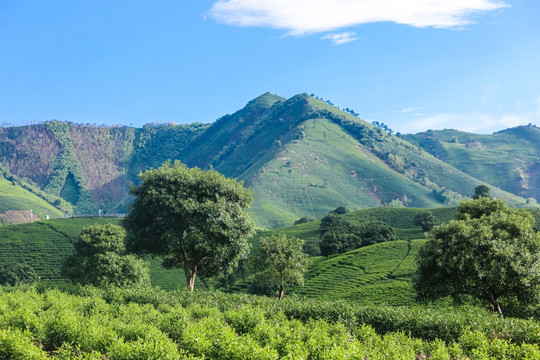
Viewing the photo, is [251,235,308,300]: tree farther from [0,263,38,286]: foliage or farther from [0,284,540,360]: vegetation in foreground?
[0,263,38,286]: foliage

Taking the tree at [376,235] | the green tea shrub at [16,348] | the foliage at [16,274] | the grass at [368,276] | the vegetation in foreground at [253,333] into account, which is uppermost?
the green tea shrub at [16,348]

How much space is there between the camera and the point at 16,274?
286 feet

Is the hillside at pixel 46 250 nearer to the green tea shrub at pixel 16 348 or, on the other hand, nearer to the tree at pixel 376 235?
the tree at pixel 376 235

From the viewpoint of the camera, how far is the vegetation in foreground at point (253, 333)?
15001 mm

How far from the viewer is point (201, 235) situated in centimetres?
3800

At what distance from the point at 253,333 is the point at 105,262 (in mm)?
49410

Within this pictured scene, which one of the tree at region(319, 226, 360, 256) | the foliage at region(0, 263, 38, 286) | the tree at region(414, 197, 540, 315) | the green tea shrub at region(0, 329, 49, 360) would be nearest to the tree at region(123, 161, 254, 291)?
the tree at region(414, 197, 540, 315)

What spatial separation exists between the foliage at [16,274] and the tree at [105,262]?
2258cm

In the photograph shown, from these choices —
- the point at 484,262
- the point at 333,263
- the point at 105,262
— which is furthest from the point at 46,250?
the point at 484,262

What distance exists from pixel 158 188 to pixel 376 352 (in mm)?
28501

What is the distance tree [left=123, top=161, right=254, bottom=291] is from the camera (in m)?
37.8

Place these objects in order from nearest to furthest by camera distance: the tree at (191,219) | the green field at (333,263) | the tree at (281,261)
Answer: the tree at (191,219), the tree at (281,261), the green field at (333,263)

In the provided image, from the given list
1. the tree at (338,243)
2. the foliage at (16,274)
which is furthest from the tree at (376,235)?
the foliage at (16,274)

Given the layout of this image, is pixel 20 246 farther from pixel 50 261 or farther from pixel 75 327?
pixel 75 327
